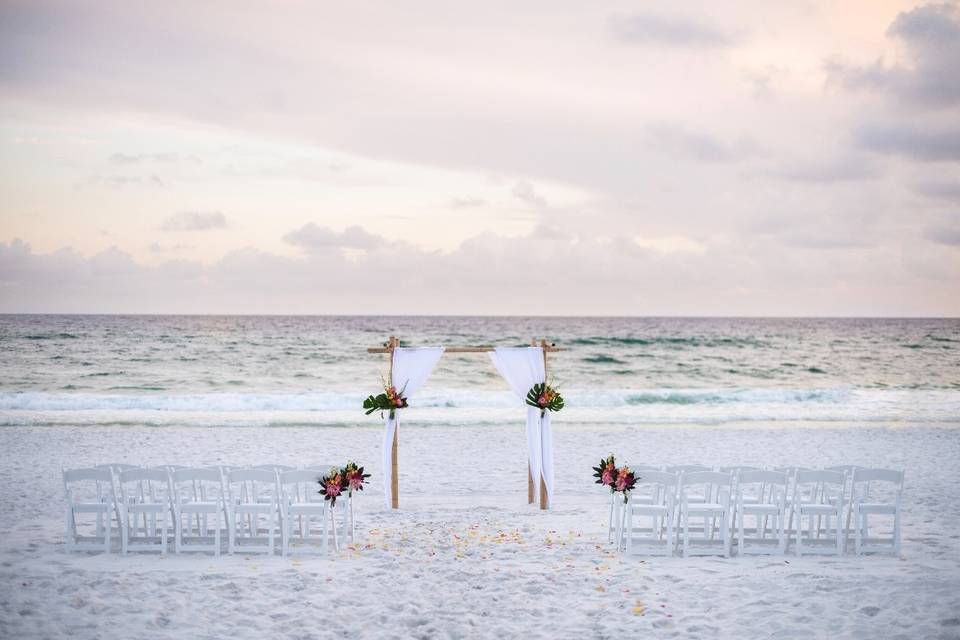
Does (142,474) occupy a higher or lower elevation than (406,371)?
lower

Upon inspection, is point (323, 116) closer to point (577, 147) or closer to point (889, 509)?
point (577, 147)

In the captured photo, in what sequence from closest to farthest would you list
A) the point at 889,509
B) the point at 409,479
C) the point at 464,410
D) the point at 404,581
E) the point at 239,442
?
the point at 404,581 → the point at 889,509 → the point at 409,479 → the point at 239,442 → the point at 464,410

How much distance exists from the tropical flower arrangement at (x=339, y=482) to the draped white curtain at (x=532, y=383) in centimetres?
286

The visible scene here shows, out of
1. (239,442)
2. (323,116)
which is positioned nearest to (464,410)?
(239,442)

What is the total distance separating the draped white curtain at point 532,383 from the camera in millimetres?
9953

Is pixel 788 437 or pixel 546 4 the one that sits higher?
pixel 546 4

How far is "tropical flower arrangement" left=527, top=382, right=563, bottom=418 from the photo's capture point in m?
9.72

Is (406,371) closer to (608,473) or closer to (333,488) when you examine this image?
(333,488)

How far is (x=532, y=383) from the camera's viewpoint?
10008mm

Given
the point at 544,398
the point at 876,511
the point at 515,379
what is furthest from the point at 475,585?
the point at 876,511

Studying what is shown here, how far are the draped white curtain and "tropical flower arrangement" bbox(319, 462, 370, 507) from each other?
286 cm

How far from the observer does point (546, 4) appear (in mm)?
16906

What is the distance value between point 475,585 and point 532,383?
3.74 meters

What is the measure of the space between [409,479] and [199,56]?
1278 cm
